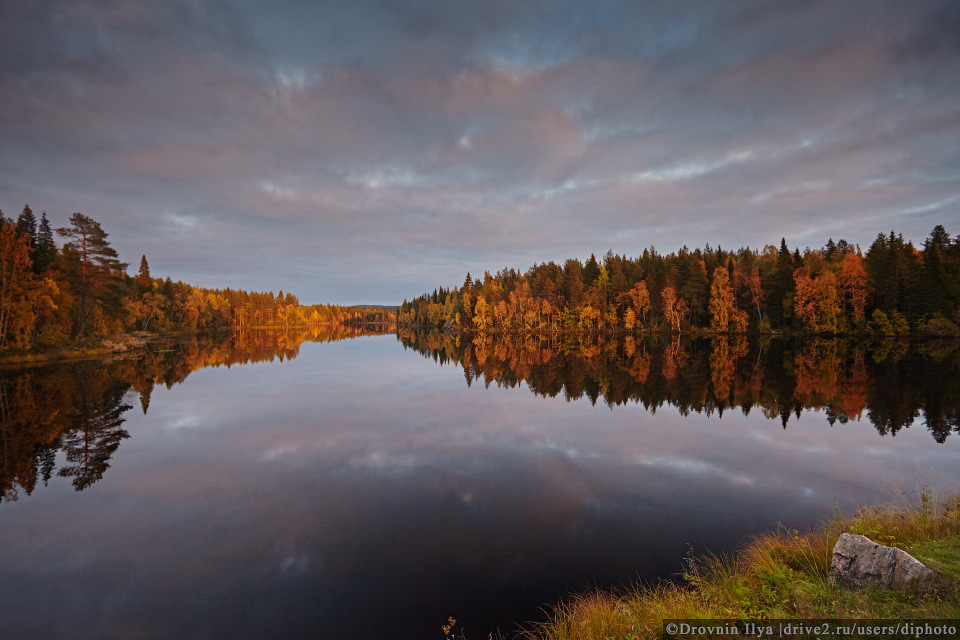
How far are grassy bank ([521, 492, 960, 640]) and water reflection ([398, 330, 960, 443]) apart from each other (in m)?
14.9

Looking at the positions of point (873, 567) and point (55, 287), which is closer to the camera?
point (873, 567)

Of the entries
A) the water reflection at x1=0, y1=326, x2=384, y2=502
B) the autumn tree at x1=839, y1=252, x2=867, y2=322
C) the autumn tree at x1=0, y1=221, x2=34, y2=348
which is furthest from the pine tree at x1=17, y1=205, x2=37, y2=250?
the autumn tree at x1=839, y1=252, x2=867, y2=322

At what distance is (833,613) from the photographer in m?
5.73

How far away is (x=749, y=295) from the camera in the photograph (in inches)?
3484

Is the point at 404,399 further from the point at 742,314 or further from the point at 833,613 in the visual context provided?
the point at 742,314

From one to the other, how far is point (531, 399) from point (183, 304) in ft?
410

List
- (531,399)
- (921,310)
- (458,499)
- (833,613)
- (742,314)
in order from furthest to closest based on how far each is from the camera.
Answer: (742,314) < (921,310) < (531,399) < (458,499) < (833,613)

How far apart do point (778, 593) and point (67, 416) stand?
33.6 metres

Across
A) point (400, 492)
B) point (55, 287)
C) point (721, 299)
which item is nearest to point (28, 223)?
point (55, 287)

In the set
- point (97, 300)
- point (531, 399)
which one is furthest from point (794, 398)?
point (97, 300)

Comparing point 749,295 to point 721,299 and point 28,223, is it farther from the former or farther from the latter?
point 28,223

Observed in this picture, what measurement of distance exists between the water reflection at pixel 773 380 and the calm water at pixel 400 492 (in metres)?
0.38

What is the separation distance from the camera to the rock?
19.6 ft

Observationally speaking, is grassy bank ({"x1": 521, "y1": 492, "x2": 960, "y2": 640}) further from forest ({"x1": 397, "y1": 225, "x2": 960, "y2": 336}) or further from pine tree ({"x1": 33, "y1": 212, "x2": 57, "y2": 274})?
forest ({"x1": 397, "y1": 225, "x2": 960, "y2": 336})
